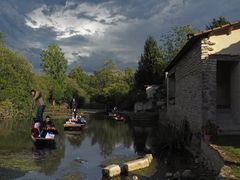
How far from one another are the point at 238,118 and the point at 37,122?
10.9 m

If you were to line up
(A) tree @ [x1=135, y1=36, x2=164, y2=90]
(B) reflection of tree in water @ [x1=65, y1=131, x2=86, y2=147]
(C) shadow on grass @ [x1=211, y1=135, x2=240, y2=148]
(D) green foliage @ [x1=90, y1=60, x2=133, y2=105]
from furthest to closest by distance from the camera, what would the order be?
(D) green foliage @ [x1=90, y1=60, x2=133, y2=105] < (A) tree @ [x1=135, y1=36, x2=164, y2=90] < (B) reflection of tree in water @ [x1=65, y1=131, x2=86, y2=147] < (C) shadow on grass @ [x1=211, y1=135, x2=240, y2=148]

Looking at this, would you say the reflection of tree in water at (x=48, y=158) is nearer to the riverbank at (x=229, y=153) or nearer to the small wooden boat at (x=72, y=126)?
the riverbank at (x=229, y=153)

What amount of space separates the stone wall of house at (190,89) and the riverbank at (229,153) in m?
2.31

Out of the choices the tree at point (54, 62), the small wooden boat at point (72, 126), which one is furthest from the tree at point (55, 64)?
the small wooden boat at point (72, 126)

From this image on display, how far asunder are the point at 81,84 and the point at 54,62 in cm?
3867

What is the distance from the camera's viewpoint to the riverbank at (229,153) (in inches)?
511

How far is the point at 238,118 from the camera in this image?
2325cm

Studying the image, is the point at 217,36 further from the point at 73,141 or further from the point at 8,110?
the point at 8,110

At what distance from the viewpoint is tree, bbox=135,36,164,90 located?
7200 centimetres

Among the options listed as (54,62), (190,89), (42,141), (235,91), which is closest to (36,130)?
(42,141)

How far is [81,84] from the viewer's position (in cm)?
13162

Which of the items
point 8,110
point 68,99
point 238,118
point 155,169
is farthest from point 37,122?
point 68,99

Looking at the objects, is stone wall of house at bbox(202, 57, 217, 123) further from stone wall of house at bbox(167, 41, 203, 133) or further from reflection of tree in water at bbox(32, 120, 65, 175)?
reflection of tree in water at bbox(32, 120, 65, 175)

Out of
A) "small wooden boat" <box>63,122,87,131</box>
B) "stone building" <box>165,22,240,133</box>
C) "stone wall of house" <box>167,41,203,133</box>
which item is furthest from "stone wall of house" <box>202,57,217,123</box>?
"small wooden boat" <box>63,122,87,131</box>
